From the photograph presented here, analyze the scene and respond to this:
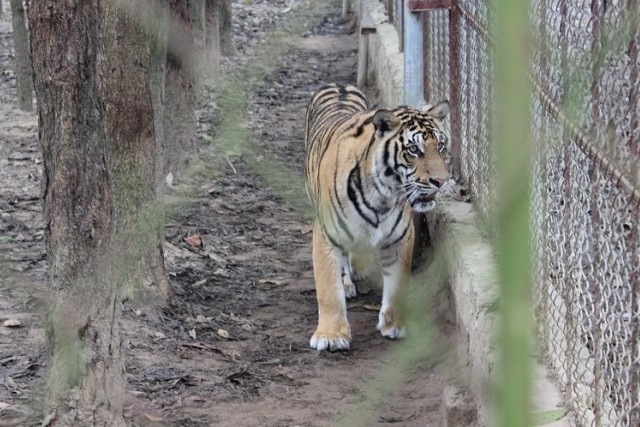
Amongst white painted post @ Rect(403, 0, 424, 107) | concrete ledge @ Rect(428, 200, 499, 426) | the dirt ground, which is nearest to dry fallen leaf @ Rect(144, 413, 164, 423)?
the dirt ground

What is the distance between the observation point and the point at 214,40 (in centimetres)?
993

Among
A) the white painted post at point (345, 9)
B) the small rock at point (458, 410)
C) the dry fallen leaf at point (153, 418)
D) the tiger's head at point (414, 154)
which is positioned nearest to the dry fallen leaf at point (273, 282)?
the tiger's head at point (414, 154)

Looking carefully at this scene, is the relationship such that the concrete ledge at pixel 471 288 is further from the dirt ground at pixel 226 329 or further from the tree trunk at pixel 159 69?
the tree trunk at pixel 159 69

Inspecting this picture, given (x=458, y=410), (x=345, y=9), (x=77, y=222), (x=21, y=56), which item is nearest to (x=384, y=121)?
(x=458, y=410)

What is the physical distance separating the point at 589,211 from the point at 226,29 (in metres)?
9.07

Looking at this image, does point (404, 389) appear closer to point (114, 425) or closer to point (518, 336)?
point (114, 425)

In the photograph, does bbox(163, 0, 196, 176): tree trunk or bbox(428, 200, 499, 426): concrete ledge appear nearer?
bbox(428, 200, 499, 426): concrete ledge

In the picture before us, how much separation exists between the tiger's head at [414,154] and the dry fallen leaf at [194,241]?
173cm

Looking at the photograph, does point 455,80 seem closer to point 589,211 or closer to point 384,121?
Answer: point 384,121

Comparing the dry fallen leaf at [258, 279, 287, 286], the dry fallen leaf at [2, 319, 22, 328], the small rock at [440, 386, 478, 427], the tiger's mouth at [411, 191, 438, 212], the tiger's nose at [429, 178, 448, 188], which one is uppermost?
the tiger's nose at [429, 178, 448, 188]

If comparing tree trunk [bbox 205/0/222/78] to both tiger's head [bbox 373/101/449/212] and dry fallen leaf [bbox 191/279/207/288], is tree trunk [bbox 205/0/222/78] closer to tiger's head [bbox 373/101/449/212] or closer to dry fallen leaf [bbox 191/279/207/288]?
dry fallen leaf [bbox 191/279/207/288]

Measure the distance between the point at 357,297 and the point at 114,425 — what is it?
2236mm

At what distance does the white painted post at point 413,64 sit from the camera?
582 cm

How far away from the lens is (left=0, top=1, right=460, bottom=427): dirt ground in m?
3.94
